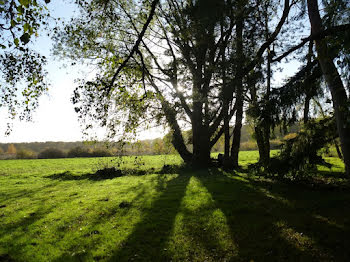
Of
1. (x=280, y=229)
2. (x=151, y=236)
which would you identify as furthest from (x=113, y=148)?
(x=280, y=229)

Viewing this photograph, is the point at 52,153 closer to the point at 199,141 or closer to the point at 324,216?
the point at 199,141

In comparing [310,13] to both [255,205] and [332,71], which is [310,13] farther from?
[255,205]

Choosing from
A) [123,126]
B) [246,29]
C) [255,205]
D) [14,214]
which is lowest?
[14,214]

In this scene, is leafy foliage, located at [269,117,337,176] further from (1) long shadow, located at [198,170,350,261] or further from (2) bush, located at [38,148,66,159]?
(2) bush, located at [38,148,66,159]

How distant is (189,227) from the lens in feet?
21.3

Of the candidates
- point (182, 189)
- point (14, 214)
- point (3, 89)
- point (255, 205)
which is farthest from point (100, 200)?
point (255, 205)

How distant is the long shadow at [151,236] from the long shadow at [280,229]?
184cm

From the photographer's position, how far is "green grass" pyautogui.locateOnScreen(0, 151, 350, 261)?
5.12 meters

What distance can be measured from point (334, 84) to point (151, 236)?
690 centimetres

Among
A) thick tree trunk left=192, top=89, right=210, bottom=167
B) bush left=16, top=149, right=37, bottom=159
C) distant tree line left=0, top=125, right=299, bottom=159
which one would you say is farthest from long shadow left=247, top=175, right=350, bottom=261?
bush left=16, top=149, right=37, bottom=159

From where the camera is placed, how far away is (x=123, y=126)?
15.0 metres

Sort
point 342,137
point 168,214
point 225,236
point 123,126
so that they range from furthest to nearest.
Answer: point 123,126 < point 168,214 < point 342,137 < point 225,236

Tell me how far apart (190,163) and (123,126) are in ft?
27.3

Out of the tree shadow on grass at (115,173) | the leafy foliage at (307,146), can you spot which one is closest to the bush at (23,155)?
the tree shadow on grass at (115,173)
